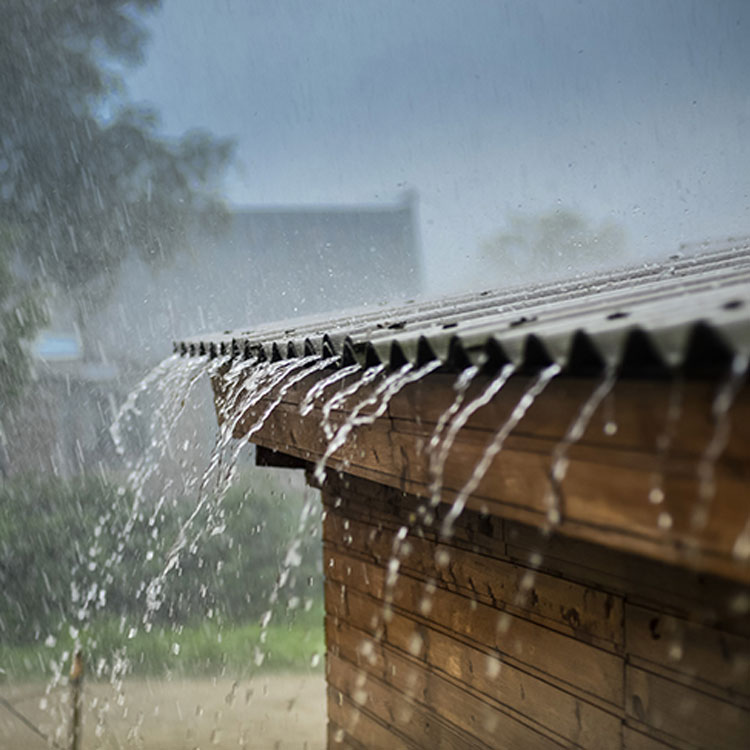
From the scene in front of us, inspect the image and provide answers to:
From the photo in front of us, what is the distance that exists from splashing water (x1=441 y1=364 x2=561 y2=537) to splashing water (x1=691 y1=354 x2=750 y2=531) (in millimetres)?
296

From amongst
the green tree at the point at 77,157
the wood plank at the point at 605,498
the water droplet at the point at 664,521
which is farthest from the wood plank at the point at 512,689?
the green tree at the point at 77,157

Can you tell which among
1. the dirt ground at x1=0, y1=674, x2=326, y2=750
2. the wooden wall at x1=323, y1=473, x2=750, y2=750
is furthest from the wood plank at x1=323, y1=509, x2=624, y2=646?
the dirt ground at x1=0, y1=674, x2=326, y2=750

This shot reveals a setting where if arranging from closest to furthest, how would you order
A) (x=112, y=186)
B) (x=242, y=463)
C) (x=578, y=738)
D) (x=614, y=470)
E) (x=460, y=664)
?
(x=614, y=470), (x=578, y=738), (x=460, y=664), (x=242, y=463), (x=112, y=186)

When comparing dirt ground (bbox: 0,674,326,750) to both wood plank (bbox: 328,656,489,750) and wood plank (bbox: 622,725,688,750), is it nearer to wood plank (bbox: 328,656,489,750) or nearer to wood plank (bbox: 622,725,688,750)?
wood plank (bbox: 328,656,489,750)

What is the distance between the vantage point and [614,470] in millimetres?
1668

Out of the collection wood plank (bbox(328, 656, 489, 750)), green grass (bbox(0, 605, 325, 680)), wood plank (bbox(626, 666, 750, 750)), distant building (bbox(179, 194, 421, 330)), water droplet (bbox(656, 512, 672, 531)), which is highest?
distant building (bbox(179, 194, 421, 330))

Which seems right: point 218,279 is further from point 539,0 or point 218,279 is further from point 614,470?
point 614,470

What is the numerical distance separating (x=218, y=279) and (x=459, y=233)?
1290 cm

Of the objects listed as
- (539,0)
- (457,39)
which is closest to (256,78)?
(457,39)

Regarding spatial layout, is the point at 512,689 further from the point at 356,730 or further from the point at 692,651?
the point at 356,730

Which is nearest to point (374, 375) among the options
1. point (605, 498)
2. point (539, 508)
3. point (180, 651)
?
point (539, 508)

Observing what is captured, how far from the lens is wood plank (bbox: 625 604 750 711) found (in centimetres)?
207

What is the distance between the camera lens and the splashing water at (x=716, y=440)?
137cm

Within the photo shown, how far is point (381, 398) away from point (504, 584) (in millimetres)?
845
